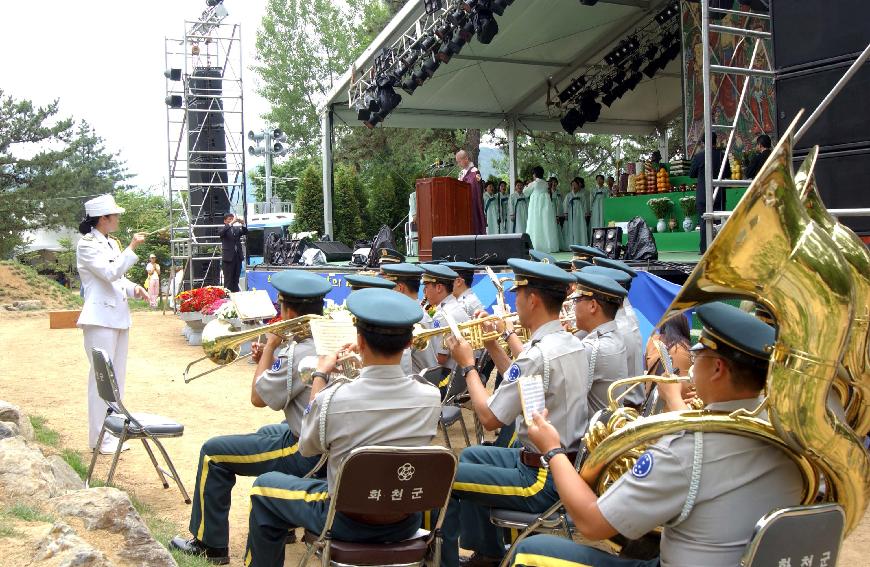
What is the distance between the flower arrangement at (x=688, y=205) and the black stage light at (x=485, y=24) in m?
4.25

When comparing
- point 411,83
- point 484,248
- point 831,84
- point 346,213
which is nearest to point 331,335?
point 831,84

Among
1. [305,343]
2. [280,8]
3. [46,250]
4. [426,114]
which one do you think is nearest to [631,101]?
[426,114]

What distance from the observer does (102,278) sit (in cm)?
630

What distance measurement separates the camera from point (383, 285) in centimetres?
562

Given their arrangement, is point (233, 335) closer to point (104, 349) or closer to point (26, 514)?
point (26, 514)

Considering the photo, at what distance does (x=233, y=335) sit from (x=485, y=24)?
9499mm

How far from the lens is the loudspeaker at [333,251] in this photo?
16.0 meters

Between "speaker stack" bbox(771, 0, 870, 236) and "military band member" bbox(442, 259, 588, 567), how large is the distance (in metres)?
3.24

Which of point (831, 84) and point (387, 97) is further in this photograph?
point (387, 97)

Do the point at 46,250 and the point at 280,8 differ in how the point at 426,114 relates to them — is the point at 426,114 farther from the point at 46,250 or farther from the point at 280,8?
the point at 46,250

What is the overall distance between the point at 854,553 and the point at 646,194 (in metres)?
11.2

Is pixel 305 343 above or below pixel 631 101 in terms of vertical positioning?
below

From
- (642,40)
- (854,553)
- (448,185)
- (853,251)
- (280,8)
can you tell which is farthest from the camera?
(280,8)

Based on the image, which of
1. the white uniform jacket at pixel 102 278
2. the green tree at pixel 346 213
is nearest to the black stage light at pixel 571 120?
the green tree at pixel 346 213
